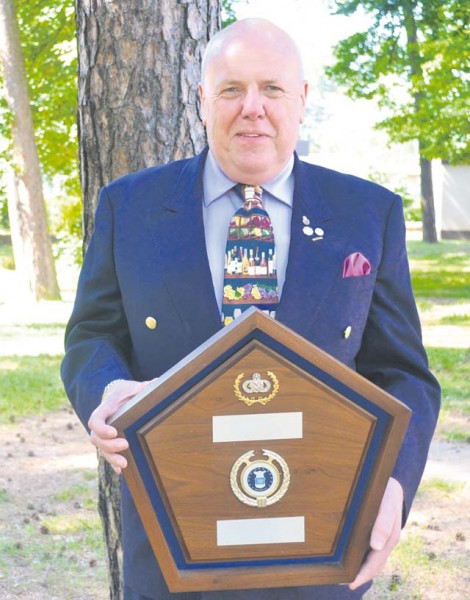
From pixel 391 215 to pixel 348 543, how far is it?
81 cm

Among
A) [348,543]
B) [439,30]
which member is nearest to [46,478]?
[348,543]

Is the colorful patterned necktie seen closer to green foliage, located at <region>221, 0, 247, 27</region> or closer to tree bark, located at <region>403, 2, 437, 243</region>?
green foliage, located at <region>221, 0, 247, 27</region>

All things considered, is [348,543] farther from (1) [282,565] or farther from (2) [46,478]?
(2) [46,478]

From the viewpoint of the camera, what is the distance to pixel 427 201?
31.7 metres

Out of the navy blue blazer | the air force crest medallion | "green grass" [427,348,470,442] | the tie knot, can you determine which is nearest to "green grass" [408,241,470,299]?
"green grass" [427,348,470,442]

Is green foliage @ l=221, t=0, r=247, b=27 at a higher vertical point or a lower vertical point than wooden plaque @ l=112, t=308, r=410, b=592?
higher

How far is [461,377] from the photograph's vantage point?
34.4ft

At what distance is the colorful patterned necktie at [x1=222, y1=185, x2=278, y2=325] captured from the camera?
233 centimetres

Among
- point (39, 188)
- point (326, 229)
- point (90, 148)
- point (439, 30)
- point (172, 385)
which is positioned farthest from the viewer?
point (39, 188)

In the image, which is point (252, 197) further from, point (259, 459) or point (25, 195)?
point (25, 195)

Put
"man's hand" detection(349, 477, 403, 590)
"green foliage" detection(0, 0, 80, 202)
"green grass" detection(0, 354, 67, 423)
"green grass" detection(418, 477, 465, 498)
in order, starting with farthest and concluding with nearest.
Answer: "green foliage" detection(0, 0, 80, 202), "green grass" detection(0, 354, 67, 423), "green grass" detection(418, 477, 465, 498), "man's hand" detection(349, 477, 403, 590)

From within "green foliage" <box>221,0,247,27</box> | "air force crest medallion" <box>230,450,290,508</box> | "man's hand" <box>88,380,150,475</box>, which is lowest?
"air force crest medallion" <box>230,450,290,508</box>

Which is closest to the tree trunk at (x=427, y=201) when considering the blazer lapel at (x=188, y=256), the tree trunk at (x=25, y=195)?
the tree trunk at (x=25, y=195)

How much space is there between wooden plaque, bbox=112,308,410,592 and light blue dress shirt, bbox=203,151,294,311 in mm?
471
